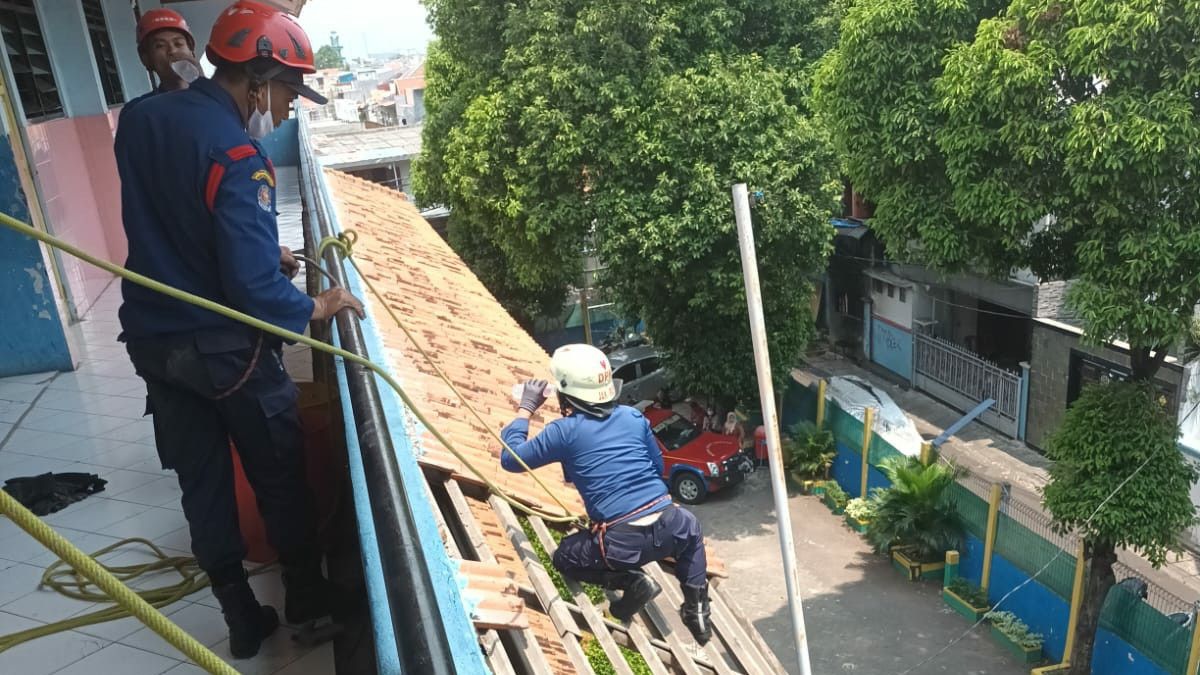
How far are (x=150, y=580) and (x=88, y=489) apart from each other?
3.30ft

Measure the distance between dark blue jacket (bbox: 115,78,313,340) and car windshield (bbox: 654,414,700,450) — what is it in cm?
1209

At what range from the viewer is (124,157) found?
249 centimetres

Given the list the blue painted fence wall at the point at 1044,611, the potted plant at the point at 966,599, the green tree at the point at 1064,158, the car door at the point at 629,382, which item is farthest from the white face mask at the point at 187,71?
the car door at the point at 629,382

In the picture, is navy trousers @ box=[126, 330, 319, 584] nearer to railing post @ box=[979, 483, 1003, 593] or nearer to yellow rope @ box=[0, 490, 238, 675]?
yellow rope @ box=[0, 490, 238, 675]

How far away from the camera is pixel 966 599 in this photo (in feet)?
34.5

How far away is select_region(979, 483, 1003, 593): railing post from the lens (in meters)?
10.2

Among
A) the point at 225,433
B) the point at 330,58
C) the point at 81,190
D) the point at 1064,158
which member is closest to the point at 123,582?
the point at 225,433

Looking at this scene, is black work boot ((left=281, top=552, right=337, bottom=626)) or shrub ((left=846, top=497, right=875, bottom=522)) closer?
black work boot ((left=281, top=552, right=337, bottom=626))

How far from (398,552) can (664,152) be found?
11.0 meters

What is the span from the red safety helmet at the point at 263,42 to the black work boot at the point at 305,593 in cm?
152

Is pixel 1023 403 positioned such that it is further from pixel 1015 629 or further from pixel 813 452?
pixel 1015 629

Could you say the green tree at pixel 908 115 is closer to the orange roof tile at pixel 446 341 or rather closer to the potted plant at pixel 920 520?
the potted plant at pixel 920 520

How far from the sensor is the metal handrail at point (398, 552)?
1.10 m

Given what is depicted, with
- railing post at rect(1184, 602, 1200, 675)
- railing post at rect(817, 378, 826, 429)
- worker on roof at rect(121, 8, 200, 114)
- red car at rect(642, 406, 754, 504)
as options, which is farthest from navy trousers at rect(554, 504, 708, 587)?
railing post at rect(817, 378, 826, 429)
